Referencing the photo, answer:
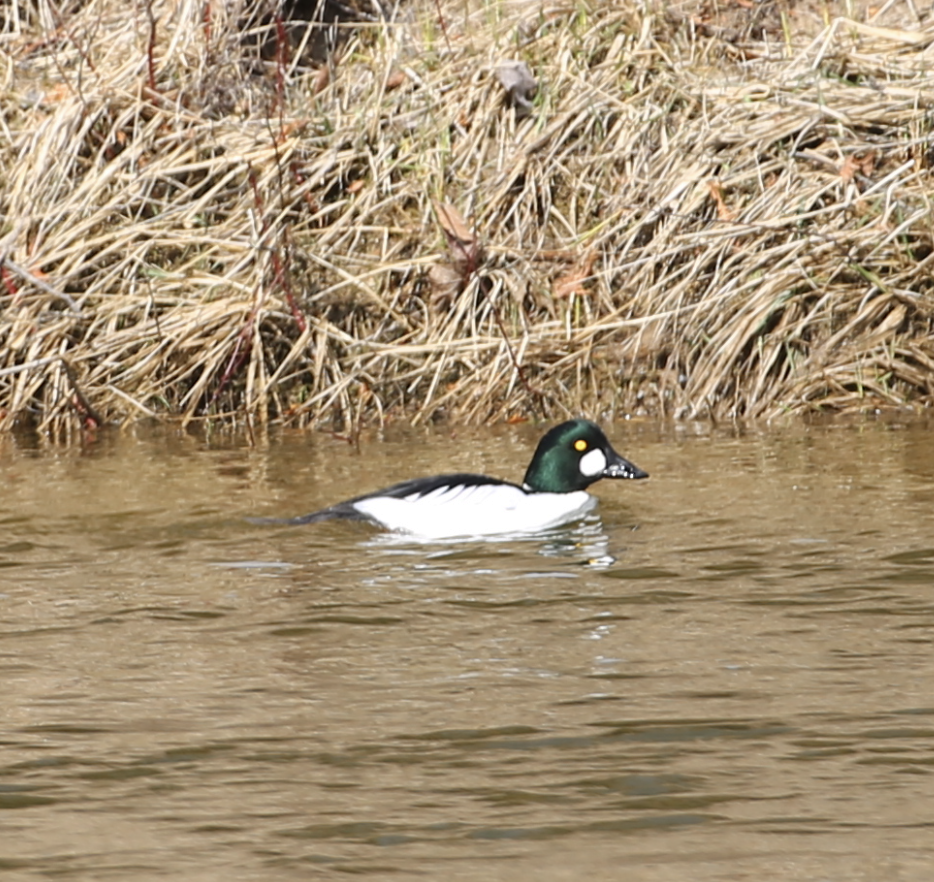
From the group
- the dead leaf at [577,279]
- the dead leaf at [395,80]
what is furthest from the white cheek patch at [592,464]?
the dead leaf at [395,80]

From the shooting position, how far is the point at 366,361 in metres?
9.27

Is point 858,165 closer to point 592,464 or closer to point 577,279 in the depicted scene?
point 577,279

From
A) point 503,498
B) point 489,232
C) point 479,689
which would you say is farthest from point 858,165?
point 479,689

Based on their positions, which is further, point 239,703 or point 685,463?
point 685,463

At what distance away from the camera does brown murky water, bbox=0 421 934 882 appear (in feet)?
10.4

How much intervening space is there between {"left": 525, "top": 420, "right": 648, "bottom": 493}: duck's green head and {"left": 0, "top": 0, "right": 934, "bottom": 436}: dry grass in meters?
2.05

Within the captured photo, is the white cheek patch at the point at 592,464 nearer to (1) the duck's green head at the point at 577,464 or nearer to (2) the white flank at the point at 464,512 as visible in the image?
(1) the duck's green head at the point at 577,464

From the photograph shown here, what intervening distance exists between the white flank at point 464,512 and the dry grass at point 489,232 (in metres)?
2.38

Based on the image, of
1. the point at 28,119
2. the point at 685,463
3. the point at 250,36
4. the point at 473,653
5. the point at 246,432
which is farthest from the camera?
the point at 250,36

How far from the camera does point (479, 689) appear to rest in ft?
13.6

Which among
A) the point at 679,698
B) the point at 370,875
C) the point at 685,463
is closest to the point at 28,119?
the point at 685,463

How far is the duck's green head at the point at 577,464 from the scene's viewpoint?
269 inches

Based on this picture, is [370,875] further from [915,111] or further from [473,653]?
[915,111]

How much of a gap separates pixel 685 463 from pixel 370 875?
4.68 m
